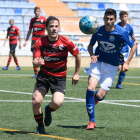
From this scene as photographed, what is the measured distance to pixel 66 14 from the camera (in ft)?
91.4

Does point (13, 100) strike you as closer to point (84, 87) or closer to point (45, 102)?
point (45, 102)

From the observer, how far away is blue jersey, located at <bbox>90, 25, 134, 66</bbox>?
576 cm

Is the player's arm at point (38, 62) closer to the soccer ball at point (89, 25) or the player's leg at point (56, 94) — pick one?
the player's leg at point (56, 94)

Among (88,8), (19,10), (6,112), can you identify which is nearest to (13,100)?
(6,112)

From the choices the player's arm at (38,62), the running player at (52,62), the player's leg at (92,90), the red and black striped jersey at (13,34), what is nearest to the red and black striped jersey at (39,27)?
the red and black striped jersey at (13,34)

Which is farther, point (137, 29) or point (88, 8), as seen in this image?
point (88, 8)

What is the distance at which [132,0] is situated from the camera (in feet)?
99.6

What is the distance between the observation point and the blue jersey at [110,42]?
5762mm

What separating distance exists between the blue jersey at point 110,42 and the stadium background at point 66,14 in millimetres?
13998

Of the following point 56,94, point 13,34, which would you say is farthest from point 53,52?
point 13,34

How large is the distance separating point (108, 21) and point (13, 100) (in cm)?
317

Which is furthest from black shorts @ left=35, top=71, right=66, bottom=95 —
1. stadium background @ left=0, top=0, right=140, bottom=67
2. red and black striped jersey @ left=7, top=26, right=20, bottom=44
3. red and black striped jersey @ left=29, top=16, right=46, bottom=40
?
stadium background @ left=0, top=0, right=140, bottom=67

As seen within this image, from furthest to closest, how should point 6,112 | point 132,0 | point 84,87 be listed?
point 132,0, point 84,87, point 6,112

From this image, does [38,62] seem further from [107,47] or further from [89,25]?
[89,25]
